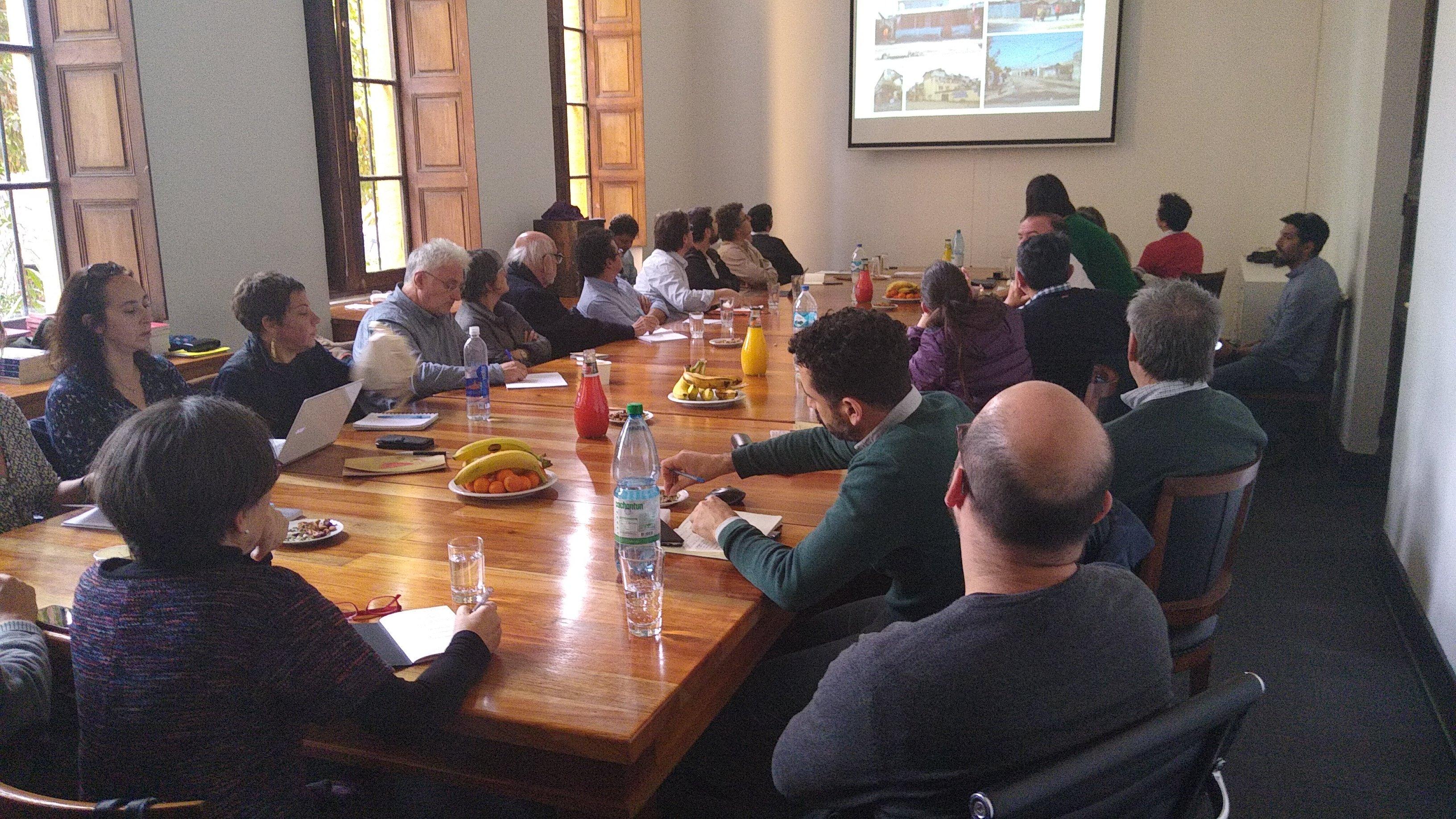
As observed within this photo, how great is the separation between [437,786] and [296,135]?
3753 mm

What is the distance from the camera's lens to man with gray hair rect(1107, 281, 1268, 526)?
227 cm

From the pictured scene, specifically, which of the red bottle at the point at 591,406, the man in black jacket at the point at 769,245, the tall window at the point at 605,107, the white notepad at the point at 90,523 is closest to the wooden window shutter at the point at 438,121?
the tall window at the point at 605,107

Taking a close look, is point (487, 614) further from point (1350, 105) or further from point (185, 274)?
point (1350, 105)

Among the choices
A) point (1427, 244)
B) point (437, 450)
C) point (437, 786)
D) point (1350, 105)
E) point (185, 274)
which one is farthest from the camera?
point (1350, 105)

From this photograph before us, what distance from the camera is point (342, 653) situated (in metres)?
1.38

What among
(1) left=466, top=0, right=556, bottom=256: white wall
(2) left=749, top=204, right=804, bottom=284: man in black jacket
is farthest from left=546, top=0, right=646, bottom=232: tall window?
(2) left=749, top=204, right=804, bottom=284: man in black jacket

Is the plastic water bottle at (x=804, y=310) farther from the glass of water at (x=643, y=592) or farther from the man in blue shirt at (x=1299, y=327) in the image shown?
the glass of water at (x=643, y=592)

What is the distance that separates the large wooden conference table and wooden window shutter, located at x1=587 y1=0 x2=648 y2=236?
225 inches

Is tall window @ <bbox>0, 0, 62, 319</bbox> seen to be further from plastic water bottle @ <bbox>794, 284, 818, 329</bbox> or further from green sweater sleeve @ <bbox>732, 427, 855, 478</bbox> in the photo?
green sweater sleeve @ <bbox>732, 427, 855, 478</bbox>

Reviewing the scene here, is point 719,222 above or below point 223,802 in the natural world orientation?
above

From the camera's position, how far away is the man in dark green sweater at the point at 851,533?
183 cm

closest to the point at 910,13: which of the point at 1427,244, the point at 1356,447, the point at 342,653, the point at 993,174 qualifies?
the point at 993,174

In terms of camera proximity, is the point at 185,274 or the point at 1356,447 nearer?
the point at 185,274

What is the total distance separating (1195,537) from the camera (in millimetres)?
2162
